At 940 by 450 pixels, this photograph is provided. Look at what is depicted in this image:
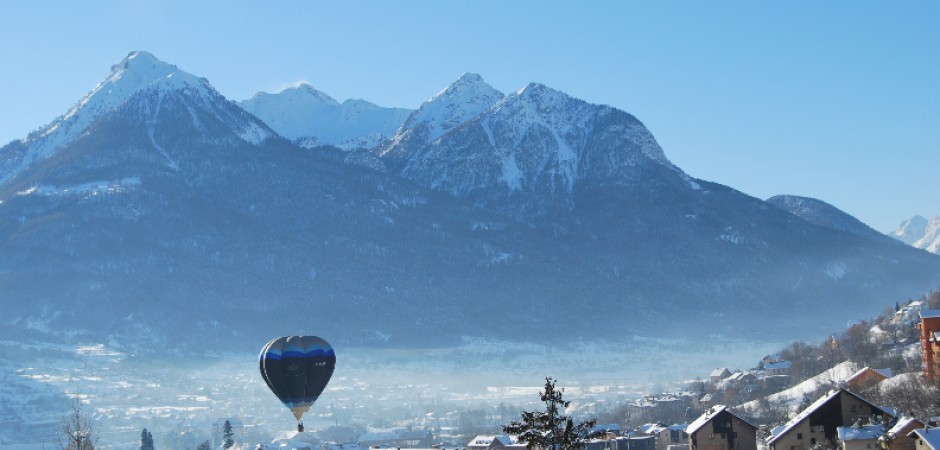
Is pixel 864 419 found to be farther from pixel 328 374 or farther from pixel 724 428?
pixel 328 374

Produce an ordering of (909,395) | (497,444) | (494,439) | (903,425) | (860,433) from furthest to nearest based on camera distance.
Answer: (494,439) < (497,444) < (909,395) < (860,433) < (903,425)

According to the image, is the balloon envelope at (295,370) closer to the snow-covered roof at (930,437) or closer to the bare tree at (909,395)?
the bare tree at (909,395)

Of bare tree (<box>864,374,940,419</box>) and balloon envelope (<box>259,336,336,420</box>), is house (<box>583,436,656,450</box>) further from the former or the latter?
balloon envelope (<box>259,336,336,420</box>)

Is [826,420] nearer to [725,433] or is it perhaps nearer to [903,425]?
[903,425]

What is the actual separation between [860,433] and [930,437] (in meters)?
9.21

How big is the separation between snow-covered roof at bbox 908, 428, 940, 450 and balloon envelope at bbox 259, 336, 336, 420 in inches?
1859

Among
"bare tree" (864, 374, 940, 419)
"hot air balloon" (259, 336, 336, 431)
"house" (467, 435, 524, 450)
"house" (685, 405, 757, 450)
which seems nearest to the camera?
"bare tree" (864, 374, 940, 419)

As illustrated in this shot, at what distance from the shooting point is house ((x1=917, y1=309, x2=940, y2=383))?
13262 cm

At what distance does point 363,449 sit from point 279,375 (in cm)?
7363

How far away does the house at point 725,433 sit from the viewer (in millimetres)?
109062

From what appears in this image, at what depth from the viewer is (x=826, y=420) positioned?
98.8 metres

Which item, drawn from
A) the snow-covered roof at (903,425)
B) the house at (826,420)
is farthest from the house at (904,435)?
the house at (826,420)

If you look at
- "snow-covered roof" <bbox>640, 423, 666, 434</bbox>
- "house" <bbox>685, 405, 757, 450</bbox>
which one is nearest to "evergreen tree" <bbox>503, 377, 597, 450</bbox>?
"house" <bbox>685, 405, 757, 450</bbox>

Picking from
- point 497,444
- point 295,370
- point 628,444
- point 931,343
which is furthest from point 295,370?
point 931,343
